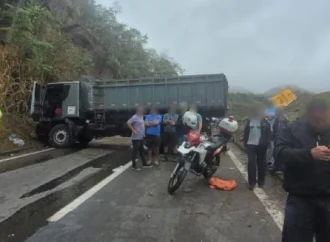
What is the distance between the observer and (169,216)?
5.87 meters

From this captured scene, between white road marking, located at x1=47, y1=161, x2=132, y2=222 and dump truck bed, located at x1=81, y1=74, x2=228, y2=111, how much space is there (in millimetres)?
4736

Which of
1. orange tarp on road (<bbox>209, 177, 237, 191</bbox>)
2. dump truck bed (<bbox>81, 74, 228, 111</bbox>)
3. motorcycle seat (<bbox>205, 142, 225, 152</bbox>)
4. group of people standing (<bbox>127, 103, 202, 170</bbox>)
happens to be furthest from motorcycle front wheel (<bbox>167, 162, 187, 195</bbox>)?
dump truck bed (<bbox>81, 74, 228, 111</bbox>)

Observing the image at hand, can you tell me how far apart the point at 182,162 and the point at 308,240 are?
14.9 ft

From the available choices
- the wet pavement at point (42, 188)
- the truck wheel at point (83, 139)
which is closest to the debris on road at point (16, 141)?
the truck wheel at point (83, 139)

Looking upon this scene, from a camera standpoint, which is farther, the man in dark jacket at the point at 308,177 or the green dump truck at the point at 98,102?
the green dump truck at the point at 98,102

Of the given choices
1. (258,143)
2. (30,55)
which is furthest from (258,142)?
(30,55)

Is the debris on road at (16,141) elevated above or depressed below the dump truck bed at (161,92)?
below

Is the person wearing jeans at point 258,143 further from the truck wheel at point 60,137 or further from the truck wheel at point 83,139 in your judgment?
the truck wheel at point 83,139

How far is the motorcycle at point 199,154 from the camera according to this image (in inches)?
296

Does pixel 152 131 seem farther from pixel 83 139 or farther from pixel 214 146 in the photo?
pixel 83 139

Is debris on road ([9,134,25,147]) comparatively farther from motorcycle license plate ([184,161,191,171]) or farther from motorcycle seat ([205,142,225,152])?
motorcycle license plate ([184,161,191,171])

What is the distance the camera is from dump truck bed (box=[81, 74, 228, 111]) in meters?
14.0

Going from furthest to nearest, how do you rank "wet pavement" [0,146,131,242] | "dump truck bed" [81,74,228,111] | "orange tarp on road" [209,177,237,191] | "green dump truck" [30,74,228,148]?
"green dump truck" [30,74,228,148]
"dump truck bed" [81,74,228,111]
"orange tarp on road" [209,177,237,191]
"wet pavement" [0,146,131,242]

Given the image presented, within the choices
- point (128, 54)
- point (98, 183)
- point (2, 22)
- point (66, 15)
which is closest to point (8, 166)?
point (98, 183)
